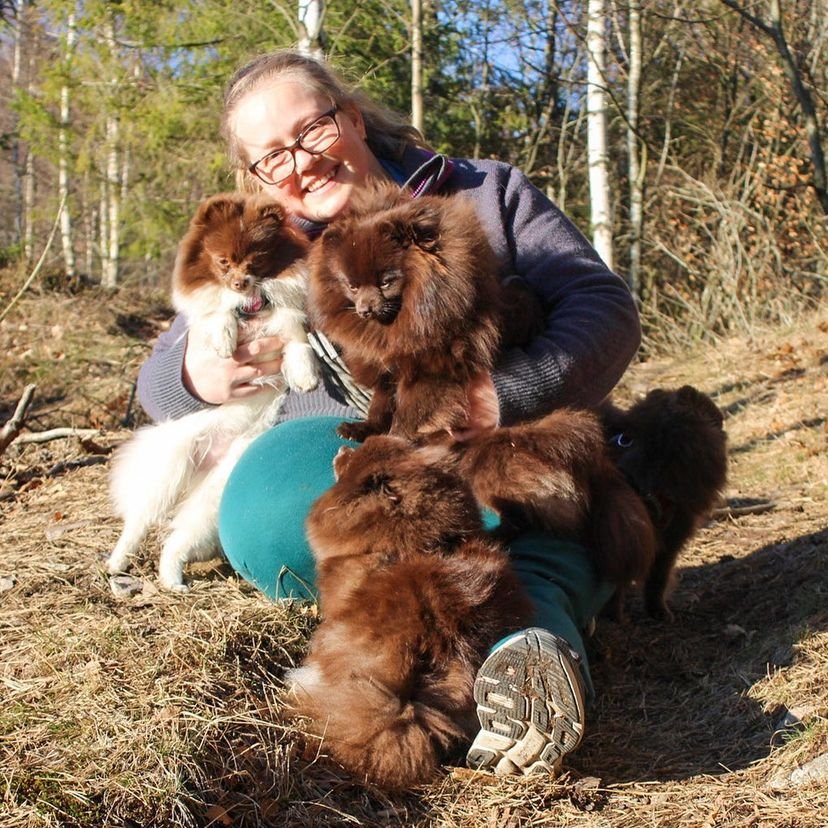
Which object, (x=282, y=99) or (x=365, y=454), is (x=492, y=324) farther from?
(x=282, y=99)

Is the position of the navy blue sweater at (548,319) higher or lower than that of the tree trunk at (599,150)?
lower

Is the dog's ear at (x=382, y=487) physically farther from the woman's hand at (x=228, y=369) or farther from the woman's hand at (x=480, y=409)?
the woman's hand at (x=228, y=369)

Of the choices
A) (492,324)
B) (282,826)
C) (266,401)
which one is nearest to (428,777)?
(282,826)

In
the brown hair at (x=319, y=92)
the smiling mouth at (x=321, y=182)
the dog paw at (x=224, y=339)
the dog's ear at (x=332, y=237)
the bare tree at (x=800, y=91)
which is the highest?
the bare tree at (x=800, y=91)

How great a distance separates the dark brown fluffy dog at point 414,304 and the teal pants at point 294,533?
26 centimetres

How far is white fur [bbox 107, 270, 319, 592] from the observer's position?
3518mm

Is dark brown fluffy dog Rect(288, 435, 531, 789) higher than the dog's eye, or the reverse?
the dog's eye

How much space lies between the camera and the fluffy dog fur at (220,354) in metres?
3.46

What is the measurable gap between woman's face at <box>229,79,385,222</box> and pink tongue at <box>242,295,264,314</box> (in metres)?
0.40

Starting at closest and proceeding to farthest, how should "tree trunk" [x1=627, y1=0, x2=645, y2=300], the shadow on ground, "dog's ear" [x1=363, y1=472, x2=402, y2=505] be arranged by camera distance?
"dog's ear" [x1=363, y1=472, x2=402, y2=505] → the shadow on ground → "tree trunk" [x1=627, y1=0, x2=645, y2=300]

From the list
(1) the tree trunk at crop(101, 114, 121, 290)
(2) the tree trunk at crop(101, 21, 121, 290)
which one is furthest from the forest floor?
(1) the tree trunk at crop(101, 114, 121, 290)

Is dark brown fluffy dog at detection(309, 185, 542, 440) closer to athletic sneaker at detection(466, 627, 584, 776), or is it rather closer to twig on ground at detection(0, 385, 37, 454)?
athletic sneaker at detection(466, 627, 584, 776)

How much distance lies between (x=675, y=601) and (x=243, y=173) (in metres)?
2.71

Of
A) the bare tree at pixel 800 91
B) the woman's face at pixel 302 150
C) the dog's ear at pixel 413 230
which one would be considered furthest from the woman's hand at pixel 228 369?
the bare tree at pixel 800 91
